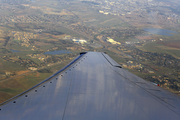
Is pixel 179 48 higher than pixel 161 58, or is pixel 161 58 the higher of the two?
pixel 179 48

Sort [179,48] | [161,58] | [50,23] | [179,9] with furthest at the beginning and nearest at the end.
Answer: [179,9] < [50,23] < [179,48] < [161,58]

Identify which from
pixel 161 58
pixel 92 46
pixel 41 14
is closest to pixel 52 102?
pixel 161 58

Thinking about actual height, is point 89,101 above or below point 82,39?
below

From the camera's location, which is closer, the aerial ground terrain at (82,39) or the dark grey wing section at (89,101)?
the dark grey wing section at (89,101)

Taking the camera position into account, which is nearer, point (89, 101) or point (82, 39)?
point (89, 101)

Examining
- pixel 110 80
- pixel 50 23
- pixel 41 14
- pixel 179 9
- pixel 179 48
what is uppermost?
pixel 179 9

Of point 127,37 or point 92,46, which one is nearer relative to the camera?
point 92,46

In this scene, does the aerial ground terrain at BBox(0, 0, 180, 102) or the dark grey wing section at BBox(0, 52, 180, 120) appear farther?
the aerial ground terrain at BBox(0, 0, 180, 102)

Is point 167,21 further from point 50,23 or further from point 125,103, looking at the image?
point 125,103
